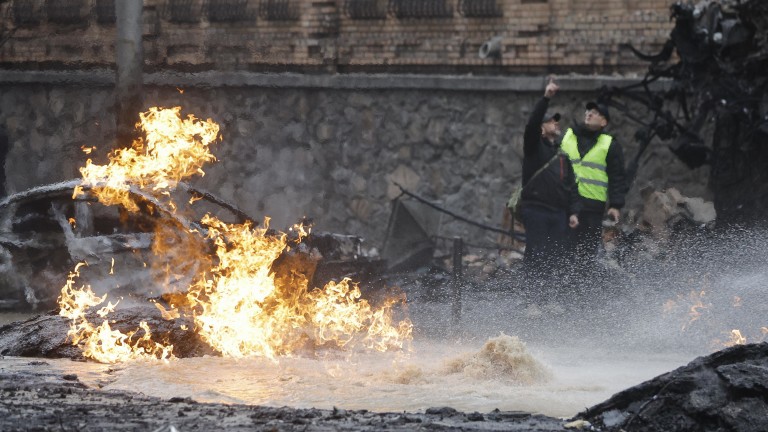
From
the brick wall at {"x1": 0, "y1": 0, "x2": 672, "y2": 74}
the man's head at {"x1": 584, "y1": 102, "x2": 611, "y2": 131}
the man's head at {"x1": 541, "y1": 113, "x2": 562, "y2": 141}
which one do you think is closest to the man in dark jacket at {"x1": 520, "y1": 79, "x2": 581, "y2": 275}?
the man's head at {"x1": 541, "y1": 113, "x2": 562, "y2": 141}

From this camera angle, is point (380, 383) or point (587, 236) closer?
point (380, 383)

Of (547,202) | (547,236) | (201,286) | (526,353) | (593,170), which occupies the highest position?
(593,170)

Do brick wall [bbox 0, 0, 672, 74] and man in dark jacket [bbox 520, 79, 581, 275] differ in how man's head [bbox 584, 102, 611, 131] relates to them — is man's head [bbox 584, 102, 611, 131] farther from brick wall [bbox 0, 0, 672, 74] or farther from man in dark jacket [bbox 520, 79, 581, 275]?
brick wall [bbox 0, 0, 672, 74]

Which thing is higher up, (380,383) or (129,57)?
(129,57)

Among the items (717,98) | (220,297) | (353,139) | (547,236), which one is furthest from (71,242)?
(717,98)

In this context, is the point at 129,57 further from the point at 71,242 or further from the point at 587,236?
the point at 587,236

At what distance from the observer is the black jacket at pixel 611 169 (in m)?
15.0

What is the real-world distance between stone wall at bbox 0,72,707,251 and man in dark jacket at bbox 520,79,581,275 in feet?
11.6

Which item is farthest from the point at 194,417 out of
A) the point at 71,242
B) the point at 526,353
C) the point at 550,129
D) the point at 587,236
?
the point at 550,129

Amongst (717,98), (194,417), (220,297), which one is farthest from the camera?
(717,98)

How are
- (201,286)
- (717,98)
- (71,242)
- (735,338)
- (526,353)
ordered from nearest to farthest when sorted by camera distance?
(526,353), (201,286), (735,338), (71,242), (717,98)

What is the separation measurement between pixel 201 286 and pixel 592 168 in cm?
491

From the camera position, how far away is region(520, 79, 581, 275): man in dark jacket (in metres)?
14.9

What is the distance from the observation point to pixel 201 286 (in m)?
12.2
